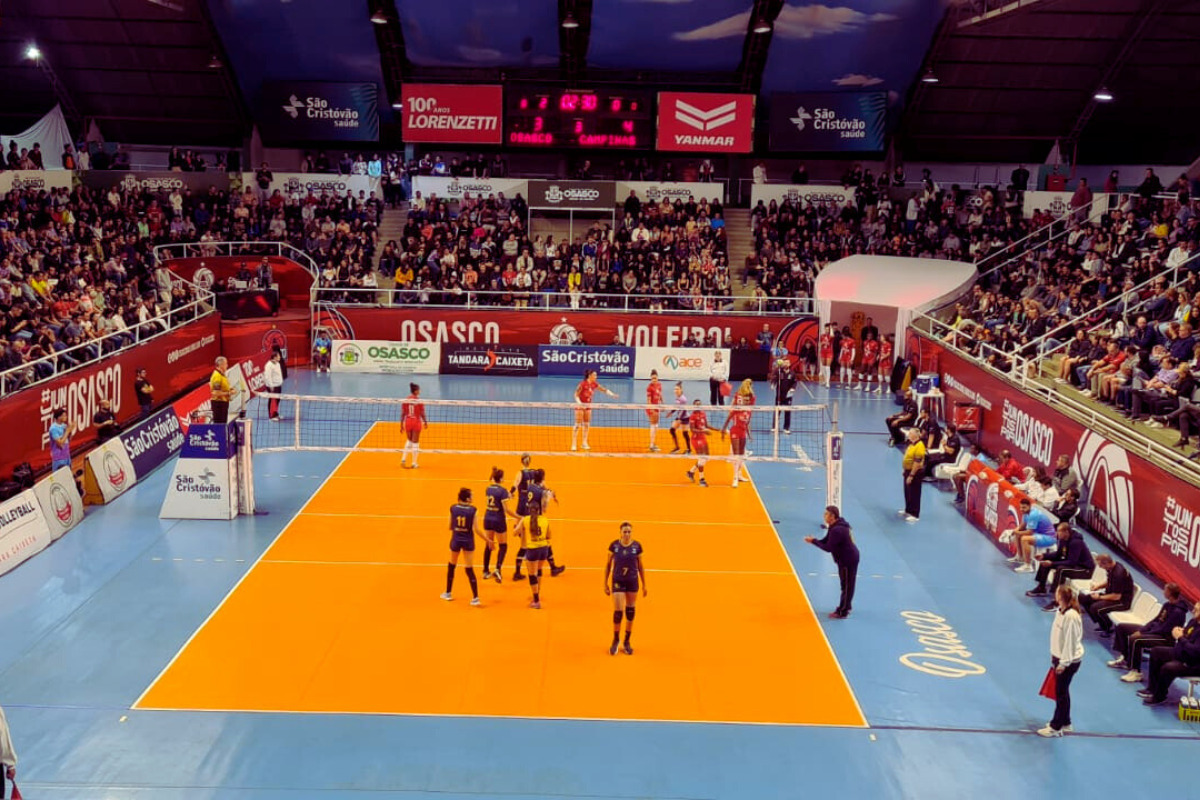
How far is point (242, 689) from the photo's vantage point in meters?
13.1

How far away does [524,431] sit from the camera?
1094 inches

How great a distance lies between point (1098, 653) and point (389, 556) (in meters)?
11.2

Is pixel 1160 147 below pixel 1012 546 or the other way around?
the other way around

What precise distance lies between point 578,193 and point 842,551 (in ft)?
92.0

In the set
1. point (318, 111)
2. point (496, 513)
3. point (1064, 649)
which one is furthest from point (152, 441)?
point (318, 111)

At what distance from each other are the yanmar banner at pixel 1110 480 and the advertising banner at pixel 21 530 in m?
18.5

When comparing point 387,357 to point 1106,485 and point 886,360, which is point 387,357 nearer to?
point 886,360

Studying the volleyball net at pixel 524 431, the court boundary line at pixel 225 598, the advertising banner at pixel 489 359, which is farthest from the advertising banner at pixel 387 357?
the court boundary line at pixel 225 598

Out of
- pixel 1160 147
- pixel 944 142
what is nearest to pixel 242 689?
pixel 944 142

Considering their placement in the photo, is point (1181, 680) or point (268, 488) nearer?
point (1181, 680)

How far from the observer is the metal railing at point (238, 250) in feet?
120

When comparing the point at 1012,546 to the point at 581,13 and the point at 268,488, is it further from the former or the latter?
the point at 581,13

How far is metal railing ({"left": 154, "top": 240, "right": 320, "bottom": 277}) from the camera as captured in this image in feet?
120

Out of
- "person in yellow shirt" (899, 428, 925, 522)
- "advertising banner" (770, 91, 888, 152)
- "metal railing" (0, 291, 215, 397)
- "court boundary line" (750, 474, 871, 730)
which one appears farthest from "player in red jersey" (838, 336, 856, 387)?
"metal railing" (0, 291, 215, 397)
